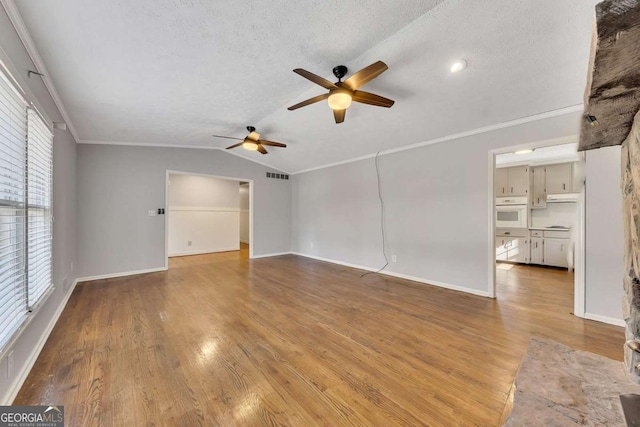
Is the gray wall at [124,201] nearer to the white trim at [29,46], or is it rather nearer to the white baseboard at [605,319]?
the white trim at [29,46]

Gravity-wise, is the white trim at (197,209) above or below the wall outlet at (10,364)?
above

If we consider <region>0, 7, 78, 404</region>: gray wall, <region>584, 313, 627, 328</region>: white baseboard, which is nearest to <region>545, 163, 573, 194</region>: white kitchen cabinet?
<region>584, 313, 627, 328</region>: white baseboard

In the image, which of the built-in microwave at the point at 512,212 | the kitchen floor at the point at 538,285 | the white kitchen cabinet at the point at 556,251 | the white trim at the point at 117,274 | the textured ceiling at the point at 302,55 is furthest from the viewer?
the built-in microwave at the point at 512,212

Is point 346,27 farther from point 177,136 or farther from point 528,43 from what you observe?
point 177,136

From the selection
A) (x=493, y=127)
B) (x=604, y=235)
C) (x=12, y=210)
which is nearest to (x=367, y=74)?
(x=493, y=127)

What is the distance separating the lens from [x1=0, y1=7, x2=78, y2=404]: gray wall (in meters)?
1.53

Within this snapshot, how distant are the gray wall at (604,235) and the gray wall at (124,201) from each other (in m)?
6.17

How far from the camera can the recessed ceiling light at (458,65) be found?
2.24 m

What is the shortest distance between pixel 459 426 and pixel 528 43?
9.26 feet

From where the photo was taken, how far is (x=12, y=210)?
1.60 meters

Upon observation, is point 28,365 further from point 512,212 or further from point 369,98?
point 512,212

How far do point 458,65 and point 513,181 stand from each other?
4.63m

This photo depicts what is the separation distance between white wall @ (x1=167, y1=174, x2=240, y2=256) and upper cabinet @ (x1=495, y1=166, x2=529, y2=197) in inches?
285

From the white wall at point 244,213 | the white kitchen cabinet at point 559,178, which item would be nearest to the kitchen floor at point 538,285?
the white kitchen cabinet at point 559,178
